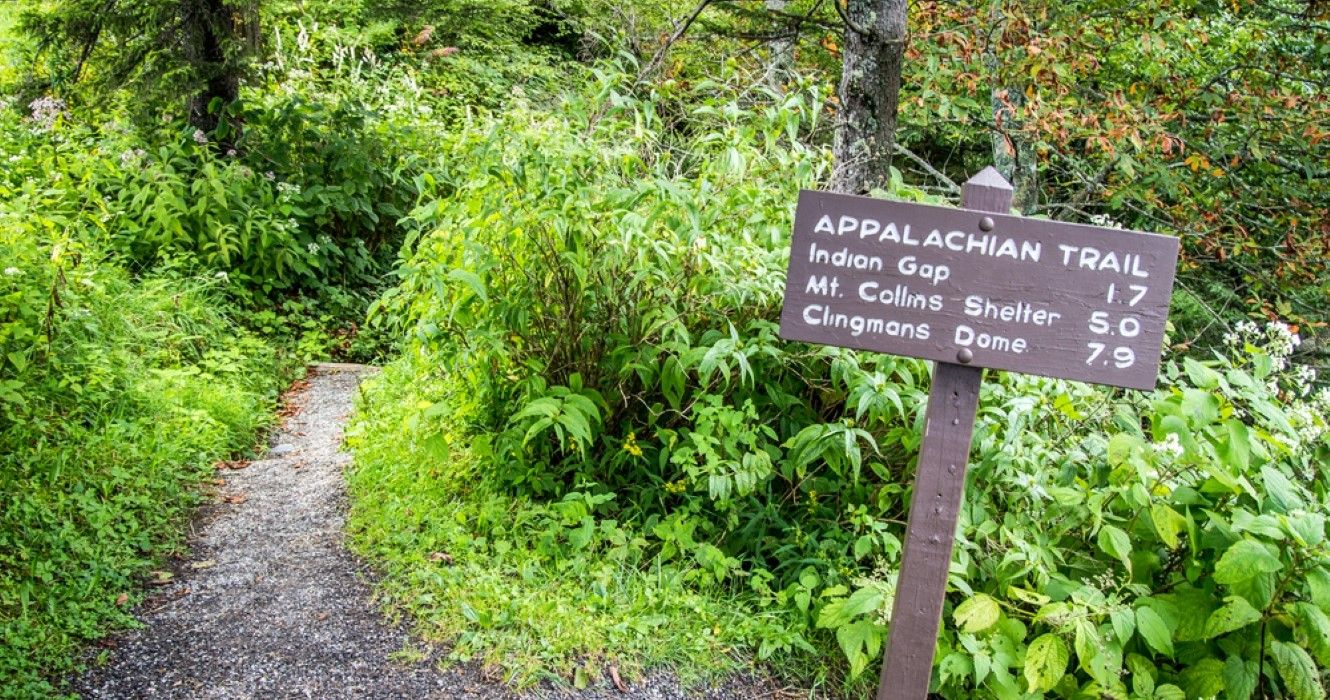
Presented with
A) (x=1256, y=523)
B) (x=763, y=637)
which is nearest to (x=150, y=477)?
(x=763, y=637)

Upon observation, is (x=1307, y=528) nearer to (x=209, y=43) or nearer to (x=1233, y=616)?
(x=1233, y=616)

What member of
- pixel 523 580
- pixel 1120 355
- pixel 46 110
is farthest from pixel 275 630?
pixel 46 110

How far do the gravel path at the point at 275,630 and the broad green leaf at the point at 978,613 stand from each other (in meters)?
0.74

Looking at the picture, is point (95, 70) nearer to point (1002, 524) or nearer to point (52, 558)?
point (52, 558)

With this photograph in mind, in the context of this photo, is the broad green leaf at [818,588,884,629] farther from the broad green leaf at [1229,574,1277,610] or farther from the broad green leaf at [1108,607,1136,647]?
the broad green leaf at [1229,574,1277,610]

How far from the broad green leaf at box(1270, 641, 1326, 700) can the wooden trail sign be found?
3.96 ft

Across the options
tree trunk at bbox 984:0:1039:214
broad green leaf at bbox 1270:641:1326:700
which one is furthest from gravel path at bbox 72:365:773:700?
tree trunk at bbox 984:0:1039:214

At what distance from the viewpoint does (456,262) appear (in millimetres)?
3982

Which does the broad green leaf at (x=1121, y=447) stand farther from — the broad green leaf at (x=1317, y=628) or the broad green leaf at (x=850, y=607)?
the broad green leaf at (x=850, y=607)

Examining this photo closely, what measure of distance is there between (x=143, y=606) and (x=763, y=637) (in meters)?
2.36

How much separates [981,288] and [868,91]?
7.93 feet

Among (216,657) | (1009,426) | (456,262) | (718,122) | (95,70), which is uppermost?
(95,70)

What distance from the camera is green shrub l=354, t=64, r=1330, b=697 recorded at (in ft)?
9.98

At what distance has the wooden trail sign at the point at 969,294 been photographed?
2393mm
